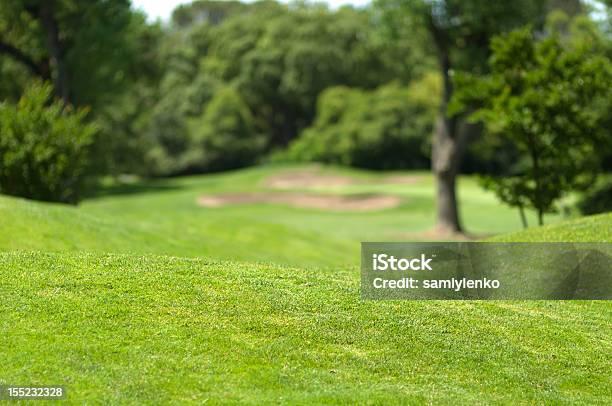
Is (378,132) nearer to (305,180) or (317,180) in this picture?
(317,180)

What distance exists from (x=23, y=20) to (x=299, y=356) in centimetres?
Answer: 2883

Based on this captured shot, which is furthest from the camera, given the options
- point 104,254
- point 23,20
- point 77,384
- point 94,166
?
point 23,20

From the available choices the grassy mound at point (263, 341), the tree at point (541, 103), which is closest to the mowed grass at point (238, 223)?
the grassy mound at point (263, 341)

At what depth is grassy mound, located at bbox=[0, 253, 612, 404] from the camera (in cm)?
848

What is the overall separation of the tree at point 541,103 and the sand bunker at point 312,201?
58.2 ft

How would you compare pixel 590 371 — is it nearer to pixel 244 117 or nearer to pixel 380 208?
pixel 380 208

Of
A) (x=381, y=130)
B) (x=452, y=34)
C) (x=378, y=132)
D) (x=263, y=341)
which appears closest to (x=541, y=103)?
(x=452, y=34)

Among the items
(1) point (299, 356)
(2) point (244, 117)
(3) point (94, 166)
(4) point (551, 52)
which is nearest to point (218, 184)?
(2) point (244, 117)

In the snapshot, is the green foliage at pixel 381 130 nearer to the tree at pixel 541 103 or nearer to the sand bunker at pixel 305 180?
the sand bunker at pixel 305 180

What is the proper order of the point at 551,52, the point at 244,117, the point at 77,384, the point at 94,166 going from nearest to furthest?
1. the point at 77,384
2. the point at 551,52
3. the point at 94,166
4. the point at 244,117

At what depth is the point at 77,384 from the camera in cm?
820

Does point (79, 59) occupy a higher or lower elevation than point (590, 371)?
higher

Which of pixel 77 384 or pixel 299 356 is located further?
pixel 299 356

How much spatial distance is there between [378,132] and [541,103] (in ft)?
138
